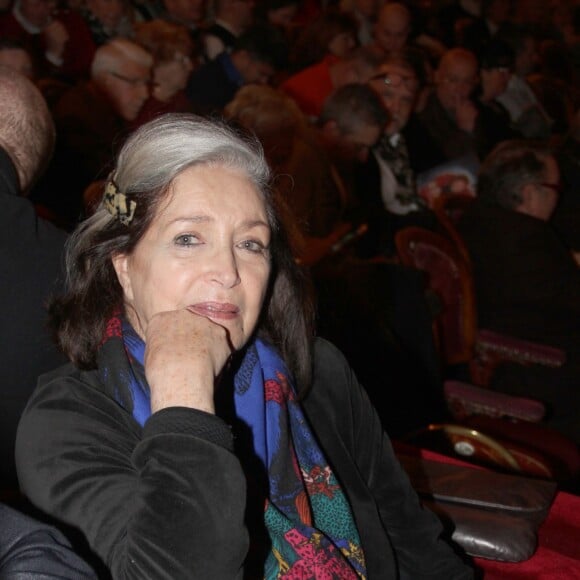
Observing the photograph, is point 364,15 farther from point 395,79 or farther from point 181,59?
point 181,59

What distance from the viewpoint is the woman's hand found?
1078mm

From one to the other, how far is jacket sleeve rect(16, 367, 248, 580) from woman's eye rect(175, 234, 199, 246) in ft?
1.11

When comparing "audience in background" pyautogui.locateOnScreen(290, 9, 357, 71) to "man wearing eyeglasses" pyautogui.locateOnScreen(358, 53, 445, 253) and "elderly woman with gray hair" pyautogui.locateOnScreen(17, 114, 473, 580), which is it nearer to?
"man wearing eyeglasses" pyautogui.locateOnScreen(358, 53, 445, 253)

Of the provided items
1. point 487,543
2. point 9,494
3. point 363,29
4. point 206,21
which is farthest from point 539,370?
point 363,29

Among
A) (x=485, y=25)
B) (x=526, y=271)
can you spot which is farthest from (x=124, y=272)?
(x=485, y=25)

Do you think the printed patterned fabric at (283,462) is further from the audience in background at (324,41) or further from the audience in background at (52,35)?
the audience in background at (324,41)

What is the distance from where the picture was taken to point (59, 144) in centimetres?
343

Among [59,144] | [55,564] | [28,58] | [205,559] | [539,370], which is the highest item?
[55,564]

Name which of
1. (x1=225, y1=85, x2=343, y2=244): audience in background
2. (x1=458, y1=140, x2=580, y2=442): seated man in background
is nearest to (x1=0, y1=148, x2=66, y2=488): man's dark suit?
(x1=225, y1=85, x2=343, y2=244): audience in background

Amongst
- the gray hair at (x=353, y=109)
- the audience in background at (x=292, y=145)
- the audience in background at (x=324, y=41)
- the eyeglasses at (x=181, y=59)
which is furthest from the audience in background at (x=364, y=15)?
the audience in background at (x=292, y=145)

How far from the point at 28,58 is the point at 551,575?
3.20m

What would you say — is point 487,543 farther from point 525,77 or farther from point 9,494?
point 525,77

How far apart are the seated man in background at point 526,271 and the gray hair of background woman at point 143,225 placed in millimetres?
1878

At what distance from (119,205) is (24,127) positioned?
0.72 meters
